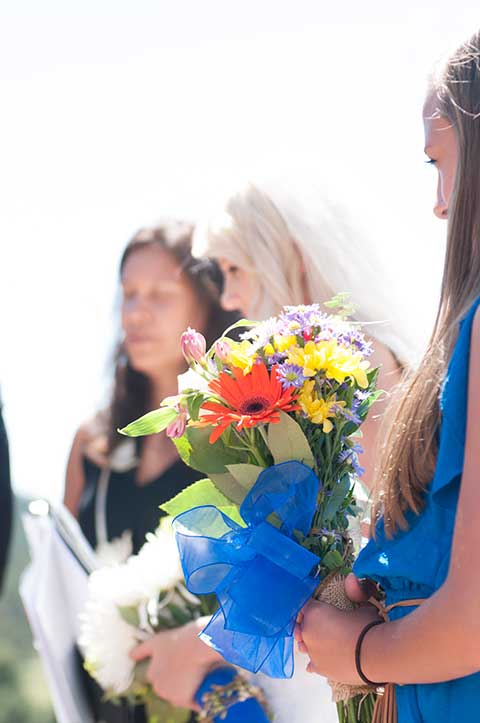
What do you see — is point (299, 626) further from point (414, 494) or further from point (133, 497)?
point (133, 497)

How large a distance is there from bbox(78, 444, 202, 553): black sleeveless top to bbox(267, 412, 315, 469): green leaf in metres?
2.31

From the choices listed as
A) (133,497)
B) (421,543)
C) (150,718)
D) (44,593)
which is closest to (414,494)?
(421,543)

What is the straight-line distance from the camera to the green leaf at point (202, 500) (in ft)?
6.42

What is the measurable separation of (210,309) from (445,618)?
3140 mm

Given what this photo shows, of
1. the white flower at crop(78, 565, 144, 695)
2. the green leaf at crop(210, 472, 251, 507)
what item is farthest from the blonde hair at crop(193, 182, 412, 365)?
the green leaf at crop(210, 472, 251, 507)

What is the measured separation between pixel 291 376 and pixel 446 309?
0.28 m

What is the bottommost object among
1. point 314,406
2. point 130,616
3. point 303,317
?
point 130,616

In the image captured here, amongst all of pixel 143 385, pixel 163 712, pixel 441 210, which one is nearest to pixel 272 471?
pixel 441 210

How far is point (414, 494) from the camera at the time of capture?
170cm

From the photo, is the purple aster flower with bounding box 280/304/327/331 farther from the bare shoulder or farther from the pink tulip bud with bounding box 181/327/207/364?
the bare shoulder

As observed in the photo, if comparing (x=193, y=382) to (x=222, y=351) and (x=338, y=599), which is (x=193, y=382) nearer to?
(x=222, y=351)

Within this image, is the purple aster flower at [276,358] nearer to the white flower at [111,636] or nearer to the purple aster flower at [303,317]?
the purple aster flower at [303,317]

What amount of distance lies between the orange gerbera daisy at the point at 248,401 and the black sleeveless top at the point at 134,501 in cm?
232

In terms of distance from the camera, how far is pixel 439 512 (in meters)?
1.65
